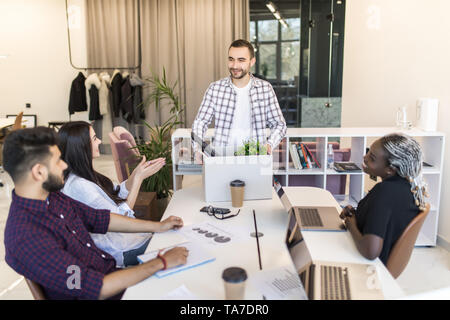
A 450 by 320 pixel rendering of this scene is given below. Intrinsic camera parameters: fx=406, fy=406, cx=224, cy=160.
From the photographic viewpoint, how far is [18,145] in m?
1.40

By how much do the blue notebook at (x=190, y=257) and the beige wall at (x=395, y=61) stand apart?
2.63 metres

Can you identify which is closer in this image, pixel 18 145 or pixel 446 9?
pixel 18 145

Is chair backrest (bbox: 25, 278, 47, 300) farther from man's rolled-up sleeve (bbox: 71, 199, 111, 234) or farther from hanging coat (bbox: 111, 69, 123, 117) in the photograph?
hanging coat (bbox: 111, 69, 123, 117)

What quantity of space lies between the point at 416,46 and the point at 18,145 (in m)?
3.53

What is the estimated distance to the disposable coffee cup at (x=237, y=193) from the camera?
2.19 metres

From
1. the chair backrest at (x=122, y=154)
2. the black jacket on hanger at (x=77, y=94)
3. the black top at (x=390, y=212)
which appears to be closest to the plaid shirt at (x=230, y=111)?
the chair backrest at (x=122, y=154)

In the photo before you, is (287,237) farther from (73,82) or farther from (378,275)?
(73,82)

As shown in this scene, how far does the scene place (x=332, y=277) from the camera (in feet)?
4.73

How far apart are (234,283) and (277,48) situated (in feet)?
20.6

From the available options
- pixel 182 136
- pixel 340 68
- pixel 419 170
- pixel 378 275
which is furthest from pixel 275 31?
pixel 378 275

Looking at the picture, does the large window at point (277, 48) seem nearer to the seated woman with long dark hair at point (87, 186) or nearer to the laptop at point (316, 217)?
the laptop at point (316, 217)

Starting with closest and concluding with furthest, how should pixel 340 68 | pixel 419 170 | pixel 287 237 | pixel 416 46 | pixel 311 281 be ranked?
pixel 311 281 → pixel 287 237 → pixel 419 170 → pixel 416 46 → pixel 340 68

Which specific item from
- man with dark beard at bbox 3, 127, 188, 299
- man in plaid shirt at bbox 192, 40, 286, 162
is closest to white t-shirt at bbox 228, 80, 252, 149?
man in plaid shirt at bbox 192, 40, 286, 162

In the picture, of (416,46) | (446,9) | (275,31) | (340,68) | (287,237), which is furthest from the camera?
(275,31)
